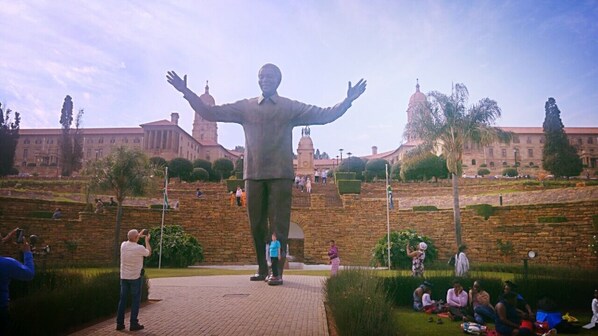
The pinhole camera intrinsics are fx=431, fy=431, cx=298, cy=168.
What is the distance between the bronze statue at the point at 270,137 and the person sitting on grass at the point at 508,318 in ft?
13.6

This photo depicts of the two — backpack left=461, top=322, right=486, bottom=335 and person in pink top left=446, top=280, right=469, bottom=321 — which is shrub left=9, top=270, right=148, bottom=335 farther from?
→ person in pink top left=446, top=280, right=469, bottom=321

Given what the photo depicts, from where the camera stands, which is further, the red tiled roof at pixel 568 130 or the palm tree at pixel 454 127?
the red tiled roof at pixel 568 130

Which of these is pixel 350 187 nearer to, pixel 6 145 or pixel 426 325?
pixel 426 325

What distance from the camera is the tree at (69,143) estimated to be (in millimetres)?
66625

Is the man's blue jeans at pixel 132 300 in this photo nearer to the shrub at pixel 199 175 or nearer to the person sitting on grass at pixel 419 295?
the person sitting on grass at pixel 419 295

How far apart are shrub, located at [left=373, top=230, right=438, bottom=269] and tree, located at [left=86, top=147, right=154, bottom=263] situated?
13.5 metres

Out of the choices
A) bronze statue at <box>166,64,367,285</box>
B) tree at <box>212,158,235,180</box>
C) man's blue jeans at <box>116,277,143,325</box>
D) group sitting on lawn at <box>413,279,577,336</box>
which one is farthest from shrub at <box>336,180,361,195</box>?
man's blue jeans at <box>116,277,143,325</box>

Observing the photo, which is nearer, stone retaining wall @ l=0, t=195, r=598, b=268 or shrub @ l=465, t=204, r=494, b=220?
stone retaining wall @ l=0, t=195, r=598, b=268

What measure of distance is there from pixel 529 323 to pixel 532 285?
12.6ft

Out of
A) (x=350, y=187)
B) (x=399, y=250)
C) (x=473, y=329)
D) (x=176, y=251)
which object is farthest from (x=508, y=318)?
(x=350, y=187)

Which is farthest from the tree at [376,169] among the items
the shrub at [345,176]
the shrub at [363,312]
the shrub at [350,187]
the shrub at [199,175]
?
the shrub at [363,312]

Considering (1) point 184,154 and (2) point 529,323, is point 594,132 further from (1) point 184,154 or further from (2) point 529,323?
(2) point 529,323

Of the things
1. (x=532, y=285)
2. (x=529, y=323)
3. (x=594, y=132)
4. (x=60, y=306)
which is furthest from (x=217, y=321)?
(x=594, y=132)

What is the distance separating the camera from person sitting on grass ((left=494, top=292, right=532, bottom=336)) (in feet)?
24.7
